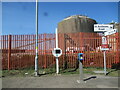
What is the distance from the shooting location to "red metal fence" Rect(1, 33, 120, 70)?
8.89 metres

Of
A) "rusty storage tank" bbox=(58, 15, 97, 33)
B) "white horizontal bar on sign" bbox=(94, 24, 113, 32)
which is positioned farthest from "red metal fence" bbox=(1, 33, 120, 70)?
"rusty storage tank" bbox=(58, 15, 97, 33)

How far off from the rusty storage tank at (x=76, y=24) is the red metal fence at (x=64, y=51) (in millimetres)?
29554

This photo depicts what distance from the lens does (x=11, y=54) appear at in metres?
8.94

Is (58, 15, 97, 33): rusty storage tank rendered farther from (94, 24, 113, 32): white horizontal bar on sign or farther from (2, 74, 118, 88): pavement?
(2, 74, 118, 88): pavement

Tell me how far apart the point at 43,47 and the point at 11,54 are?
230 cm

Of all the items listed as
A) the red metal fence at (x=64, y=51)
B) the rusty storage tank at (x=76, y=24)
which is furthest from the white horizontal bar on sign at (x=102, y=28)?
the rusty storage tank at (x=76, y=24)

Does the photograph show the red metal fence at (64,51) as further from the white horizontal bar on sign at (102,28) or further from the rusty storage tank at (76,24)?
the rusty storage tank at (76,24)

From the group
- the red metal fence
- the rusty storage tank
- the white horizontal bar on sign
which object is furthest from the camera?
the rusty storage tank

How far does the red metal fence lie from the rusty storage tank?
29554mm

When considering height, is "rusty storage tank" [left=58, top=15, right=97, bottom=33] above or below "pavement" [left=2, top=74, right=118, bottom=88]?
above

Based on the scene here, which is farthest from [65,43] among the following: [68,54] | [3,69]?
[3,69]

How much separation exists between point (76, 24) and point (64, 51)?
102ft

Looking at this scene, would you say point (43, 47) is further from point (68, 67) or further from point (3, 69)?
point (3, 69)

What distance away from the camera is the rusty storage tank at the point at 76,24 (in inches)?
1539
